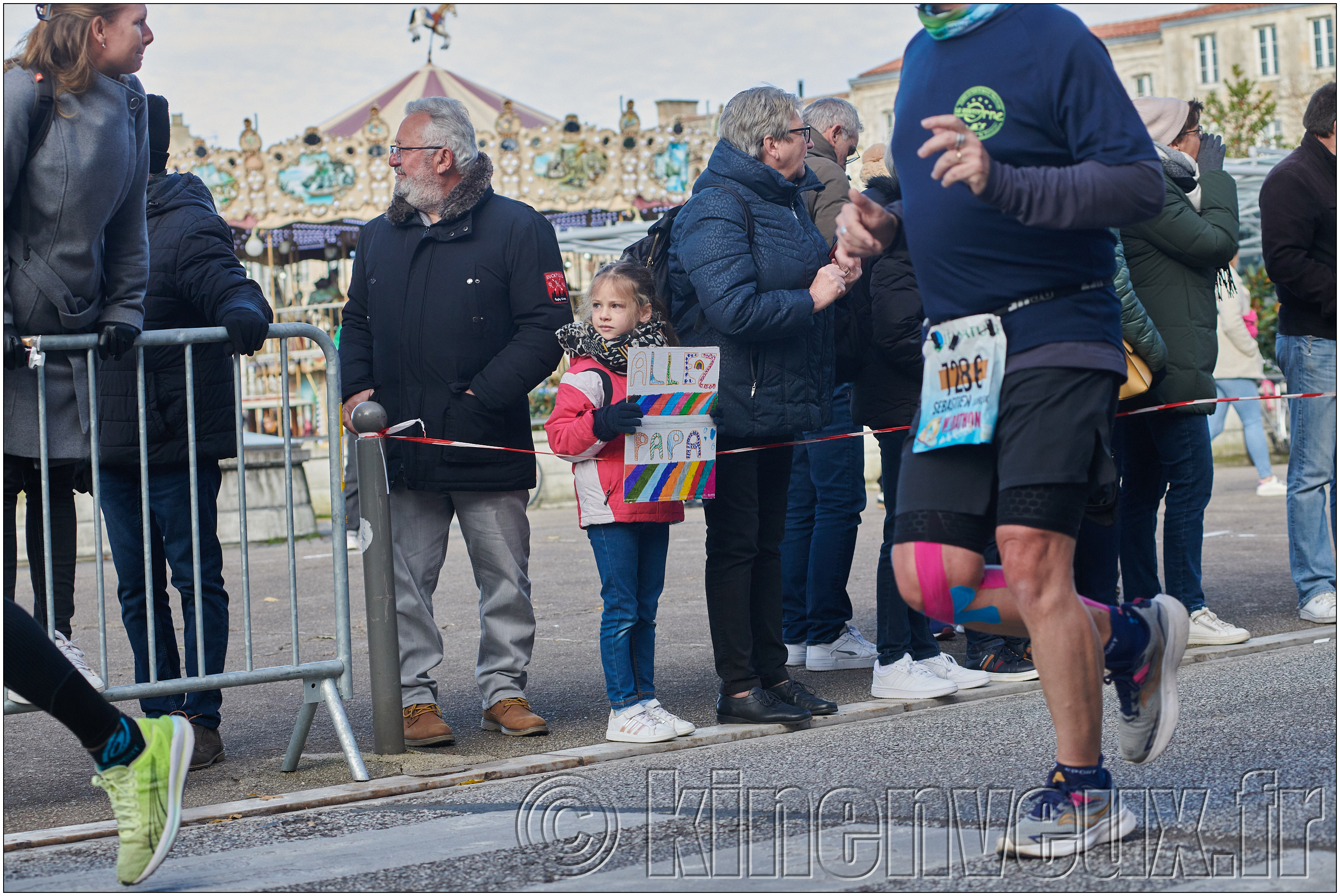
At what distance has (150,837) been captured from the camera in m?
3.20

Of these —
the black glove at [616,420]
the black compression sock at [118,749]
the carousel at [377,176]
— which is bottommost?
the black compression sock at [118,749]

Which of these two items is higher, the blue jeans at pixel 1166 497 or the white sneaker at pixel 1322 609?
the blue jeans at pixel 1166 497

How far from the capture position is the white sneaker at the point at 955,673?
537 cm

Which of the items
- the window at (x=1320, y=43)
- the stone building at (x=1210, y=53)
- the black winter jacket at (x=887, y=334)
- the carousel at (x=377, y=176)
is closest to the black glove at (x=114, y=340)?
the black winter jacket at (x=887, y=334)

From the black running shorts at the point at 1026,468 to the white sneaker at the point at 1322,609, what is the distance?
11.4ft

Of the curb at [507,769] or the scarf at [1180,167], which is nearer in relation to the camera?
the curb at [507,769]

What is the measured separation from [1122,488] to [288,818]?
12.0 feet

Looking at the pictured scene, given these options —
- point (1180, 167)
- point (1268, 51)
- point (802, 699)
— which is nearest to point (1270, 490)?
point (1180, 167)

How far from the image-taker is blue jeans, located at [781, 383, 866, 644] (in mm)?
5969

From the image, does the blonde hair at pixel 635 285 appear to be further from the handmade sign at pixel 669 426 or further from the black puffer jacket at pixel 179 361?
the black puffer jacket at pixel 179 361

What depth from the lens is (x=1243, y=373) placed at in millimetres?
11727

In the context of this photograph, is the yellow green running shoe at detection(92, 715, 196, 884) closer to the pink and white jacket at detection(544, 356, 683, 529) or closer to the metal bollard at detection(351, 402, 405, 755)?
the metal bollard at detection(351, 402, 405, 755)

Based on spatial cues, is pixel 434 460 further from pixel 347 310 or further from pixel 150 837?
pixel 150 837

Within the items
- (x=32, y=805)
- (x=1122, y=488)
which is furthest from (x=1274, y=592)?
(x=32, y=805)
